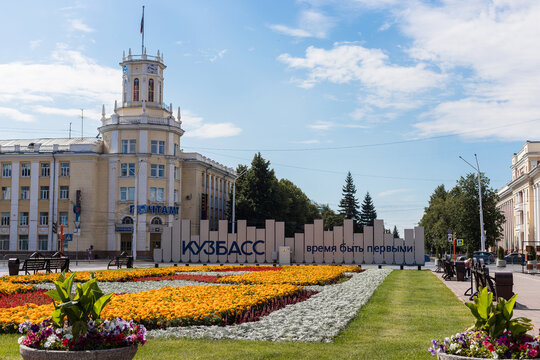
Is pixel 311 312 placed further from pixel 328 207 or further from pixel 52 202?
pixel 328 207

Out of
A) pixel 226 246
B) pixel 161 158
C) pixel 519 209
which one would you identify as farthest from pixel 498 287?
pixel 519 209

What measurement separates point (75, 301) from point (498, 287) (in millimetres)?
12476

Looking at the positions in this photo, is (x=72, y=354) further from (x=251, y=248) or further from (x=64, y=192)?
(x=64, y=192)

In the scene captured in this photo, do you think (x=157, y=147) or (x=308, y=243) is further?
(x=157, y=147)

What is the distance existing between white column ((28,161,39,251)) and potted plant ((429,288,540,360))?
233 feet

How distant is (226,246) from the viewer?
4888cm

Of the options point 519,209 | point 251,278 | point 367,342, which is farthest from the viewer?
point 519,209

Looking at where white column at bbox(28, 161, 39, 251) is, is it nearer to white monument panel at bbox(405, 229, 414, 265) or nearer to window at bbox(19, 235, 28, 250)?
window at bbox(19, 235, 28, 250)

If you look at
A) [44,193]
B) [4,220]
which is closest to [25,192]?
[44,193]

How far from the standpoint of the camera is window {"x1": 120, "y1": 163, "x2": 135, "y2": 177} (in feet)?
230

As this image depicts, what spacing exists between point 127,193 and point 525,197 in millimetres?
62203

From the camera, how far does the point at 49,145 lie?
248 ft

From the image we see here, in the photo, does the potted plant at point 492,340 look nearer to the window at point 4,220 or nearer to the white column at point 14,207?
the white column at point 14,207

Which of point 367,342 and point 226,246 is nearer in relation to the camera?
point 367,342
